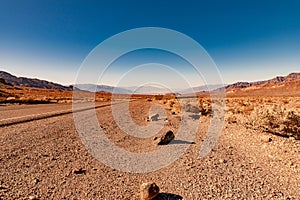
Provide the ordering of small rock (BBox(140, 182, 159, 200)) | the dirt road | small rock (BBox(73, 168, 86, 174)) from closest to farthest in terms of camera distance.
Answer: small rock (BBox(140, 182, 159, 200)), the dirt road, small rock (BBox(73, 168, 86, 174))

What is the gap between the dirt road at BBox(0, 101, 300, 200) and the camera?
4082 millimetres

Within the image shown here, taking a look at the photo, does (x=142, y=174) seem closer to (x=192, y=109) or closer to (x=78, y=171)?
(x=78, y=171)

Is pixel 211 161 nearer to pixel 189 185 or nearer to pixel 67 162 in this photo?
pixel 189 185

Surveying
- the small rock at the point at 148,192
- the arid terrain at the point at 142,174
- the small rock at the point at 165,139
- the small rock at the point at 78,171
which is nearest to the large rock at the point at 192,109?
the arid terrain at the point at 142,174

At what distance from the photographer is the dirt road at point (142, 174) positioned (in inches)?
161

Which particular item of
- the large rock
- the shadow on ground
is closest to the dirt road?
the shadow on ground

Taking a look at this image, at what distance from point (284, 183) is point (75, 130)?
23.8 feet

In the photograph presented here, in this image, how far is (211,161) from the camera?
5902mm

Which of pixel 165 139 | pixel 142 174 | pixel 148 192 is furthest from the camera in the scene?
pixel 165 139

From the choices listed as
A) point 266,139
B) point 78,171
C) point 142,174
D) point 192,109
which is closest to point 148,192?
point 142,174

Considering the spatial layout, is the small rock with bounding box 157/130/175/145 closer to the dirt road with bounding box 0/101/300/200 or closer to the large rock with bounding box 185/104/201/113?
the dirt road with bounding box 0/101/300/200

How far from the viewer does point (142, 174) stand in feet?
16.6

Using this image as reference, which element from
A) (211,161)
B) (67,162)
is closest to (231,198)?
(211,161)

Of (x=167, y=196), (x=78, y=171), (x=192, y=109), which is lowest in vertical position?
(x=167, y=196)
